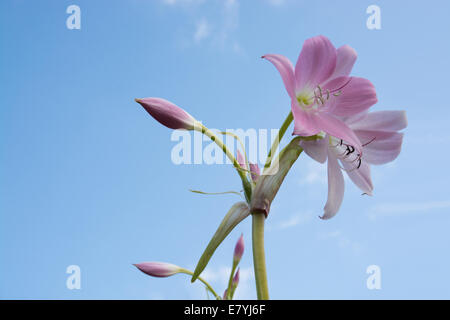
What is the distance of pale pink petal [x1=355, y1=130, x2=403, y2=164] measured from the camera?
2.24 ft

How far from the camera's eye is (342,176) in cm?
68

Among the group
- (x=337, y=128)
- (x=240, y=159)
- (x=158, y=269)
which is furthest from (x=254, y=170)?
(x=158, y=269)

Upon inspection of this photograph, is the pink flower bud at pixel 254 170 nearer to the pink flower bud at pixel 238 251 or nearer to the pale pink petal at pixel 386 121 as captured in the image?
the pale pink petal at pixel 386 121

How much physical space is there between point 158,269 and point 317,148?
0.37m

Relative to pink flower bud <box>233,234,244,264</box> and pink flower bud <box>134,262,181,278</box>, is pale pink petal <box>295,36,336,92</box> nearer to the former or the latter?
pink flower bud <box>134,262,181,278</box>

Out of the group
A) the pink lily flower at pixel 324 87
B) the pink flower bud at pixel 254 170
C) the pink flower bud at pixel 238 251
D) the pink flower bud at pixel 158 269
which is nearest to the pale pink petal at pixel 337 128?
the pink lily flower at pixel 324 87

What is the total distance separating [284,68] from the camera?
61cm

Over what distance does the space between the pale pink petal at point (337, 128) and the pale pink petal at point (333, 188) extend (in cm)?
5

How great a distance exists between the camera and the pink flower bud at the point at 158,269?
798 mm

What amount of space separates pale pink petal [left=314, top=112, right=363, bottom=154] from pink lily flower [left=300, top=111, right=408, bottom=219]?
37mm

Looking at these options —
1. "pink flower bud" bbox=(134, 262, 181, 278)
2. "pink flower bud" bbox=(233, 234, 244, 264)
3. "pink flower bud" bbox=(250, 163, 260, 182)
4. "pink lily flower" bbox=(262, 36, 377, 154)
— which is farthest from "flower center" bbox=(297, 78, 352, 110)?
"pink flower bud" bbox=(233, 234, 244, 264)
